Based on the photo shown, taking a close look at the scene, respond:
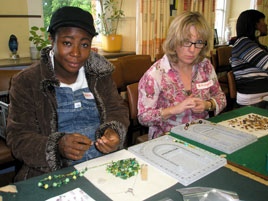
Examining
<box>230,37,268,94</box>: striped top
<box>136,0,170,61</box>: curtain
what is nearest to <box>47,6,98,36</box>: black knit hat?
<box>230,37,268,94</box>: striped top

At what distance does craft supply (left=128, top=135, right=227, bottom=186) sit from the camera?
3.19ft

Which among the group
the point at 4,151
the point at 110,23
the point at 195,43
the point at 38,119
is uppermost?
the point at 110,23

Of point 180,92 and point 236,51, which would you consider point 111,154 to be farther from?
point 236,51

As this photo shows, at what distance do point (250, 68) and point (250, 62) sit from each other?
7cm

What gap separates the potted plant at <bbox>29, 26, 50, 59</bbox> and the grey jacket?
165cm

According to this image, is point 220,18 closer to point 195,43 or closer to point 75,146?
point 195,43

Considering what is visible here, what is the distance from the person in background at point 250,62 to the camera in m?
2.70

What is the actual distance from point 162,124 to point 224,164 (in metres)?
0.71

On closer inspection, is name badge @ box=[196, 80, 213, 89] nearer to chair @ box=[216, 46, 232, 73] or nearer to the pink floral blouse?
the pink floral blouse

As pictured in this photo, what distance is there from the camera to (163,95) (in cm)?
175

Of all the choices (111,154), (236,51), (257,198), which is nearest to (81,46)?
(111,154)

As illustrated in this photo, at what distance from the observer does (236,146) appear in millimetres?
1211

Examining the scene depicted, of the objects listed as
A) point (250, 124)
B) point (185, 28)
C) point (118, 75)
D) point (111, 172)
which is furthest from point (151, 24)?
point (111, 172)

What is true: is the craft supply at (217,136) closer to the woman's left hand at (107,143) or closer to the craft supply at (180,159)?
the craft supply at (180,159)
